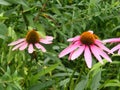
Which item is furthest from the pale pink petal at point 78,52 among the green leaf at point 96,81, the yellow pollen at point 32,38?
the green leaf at point 96,81

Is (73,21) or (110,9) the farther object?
(110,9)

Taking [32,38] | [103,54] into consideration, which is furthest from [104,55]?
[32,38]

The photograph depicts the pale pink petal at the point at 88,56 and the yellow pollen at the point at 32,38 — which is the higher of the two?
the yellow pollen at the point at 32,38

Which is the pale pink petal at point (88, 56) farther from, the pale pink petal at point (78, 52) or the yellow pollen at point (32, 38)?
the yellow pollen at point (32, 38)

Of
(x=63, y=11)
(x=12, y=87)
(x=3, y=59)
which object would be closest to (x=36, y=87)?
(x=12, y=87)

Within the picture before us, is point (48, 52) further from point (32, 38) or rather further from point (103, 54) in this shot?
point (103, 54)

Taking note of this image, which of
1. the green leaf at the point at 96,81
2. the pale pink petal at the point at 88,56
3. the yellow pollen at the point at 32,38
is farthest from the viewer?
the green leaf at the point at 96,81

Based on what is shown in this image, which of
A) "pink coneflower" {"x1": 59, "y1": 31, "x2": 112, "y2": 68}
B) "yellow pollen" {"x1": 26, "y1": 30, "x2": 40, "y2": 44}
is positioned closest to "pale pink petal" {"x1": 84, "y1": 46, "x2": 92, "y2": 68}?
"pink coneflower" {"x1": 59, "y1": 31, "x2": 112, "y2": 68}

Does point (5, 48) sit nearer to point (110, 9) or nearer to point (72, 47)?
point (72, 47)
